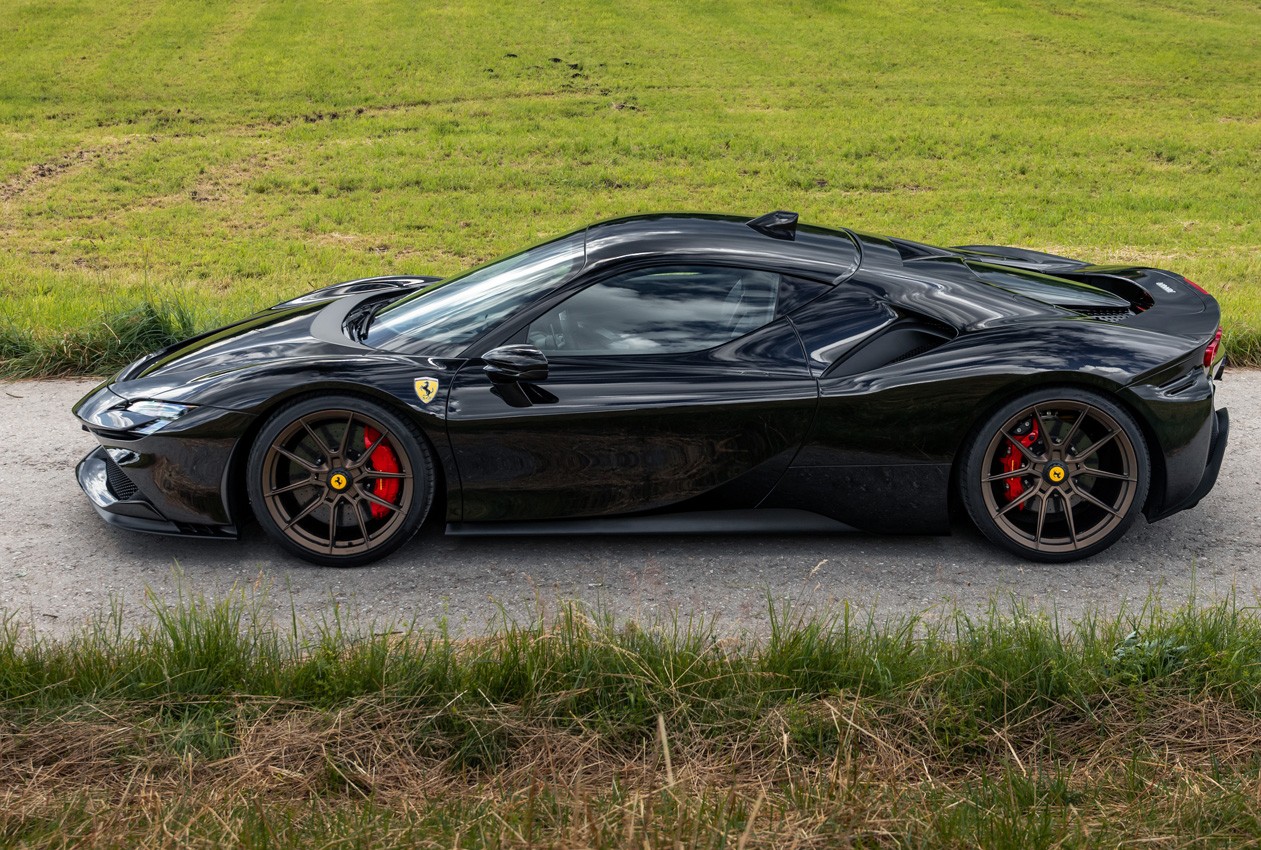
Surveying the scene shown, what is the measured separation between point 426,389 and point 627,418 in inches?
29.9

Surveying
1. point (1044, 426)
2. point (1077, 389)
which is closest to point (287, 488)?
point (1044, 426)

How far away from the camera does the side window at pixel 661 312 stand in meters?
4.55

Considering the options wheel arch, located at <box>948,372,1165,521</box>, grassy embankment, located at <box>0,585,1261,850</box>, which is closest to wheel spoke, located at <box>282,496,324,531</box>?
grassy embankment, located at <box>0,585,1261,850</box>

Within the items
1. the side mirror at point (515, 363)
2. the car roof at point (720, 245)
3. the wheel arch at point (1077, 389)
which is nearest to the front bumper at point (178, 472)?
the side mirror at point (515, 363)

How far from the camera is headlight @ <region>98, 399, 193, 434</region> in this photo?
4.49 metres

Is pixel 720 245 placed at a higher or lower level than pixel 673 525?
higher

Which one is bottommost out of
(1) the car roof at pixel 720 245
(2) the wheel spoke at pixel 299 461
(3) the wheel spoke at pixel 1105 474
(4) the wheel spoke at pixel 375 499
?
(4) the wheel spoke at pixel 375 499

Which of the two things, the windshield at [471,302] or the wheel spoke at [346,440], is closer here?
the wheel spoke at [346,440]

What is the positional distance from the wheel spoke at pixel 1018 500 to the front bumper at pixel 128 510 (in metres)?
2.93

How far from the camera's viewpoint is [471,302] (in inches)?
189

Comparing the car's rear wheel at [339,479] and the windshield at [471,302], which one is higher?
the windshield at [471,302]

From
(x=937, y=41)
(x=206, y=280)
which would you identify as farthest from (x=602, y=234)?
(x=937, y=41)

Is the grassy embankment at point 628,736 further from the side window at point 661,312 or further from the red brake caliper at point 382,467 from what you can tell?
the side window at point 661,312

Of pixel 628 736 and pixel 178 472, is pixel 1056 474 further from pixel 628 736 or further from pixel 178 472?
pixel 178 472
